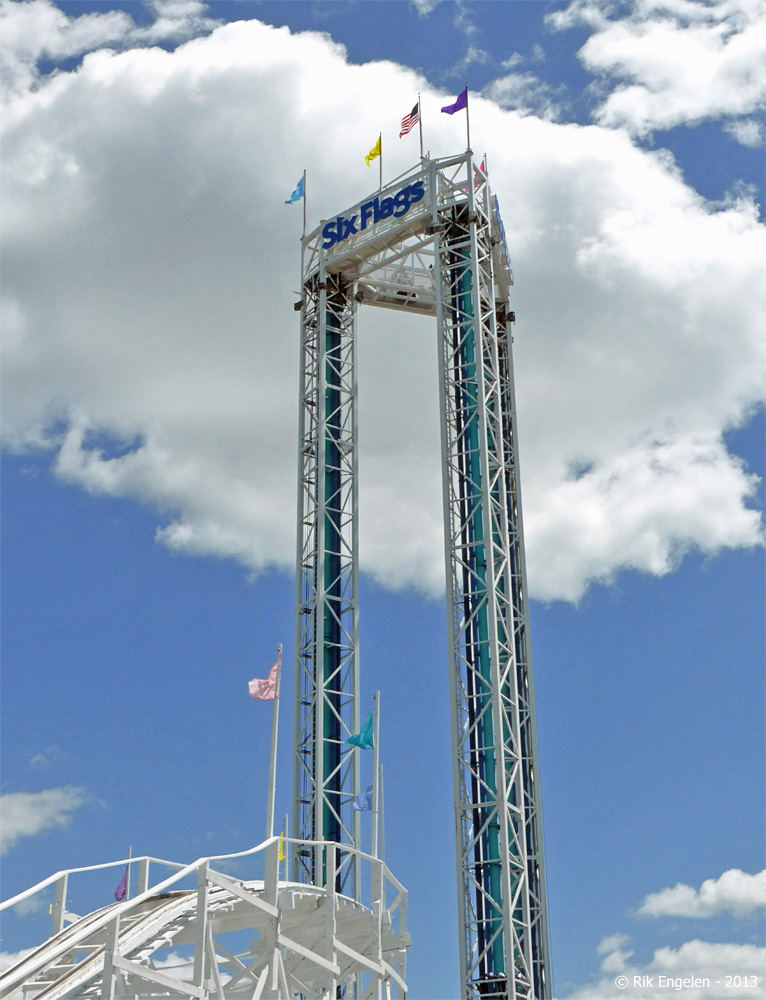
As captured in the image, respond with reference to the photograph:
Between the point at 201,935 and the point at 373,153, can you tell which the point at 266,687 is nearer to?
the point at 201,935

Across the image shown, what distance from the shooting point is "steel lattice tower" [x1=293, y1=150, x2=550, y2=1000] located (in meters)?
40.6

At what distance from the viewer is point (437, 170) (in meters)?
50.4

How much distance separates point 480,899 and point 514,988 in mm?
3217

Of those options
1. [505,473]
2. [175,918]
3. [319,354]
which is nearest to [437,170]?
[319,354]

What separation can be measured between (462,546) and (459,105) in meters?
20.2

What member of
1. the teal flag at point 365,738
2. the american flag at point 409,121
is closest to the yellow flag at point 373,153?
the american flag at point 409,121

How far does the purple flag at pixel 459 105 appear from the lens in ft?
170

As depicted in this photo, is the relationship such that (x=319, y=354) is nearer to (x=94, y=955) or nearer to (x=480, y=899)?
(x=480, y=899)

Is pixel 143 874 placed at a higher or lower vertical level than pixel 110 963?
higher

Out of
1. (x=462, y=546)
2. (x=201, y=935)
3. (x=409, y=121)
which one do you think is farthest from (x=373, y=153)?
(x=201, y=935)

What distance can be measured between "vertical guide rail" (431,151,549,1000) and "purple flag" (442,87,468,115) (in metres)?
3.58

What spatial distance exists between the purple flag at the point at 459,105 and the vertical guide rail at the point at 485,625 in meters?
3.58

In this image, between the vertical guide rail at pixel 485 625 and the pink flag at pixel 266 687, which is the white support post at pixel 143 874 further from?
the vertical guide rail at pixel 485 625

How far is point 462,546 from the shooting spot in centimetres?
4456
